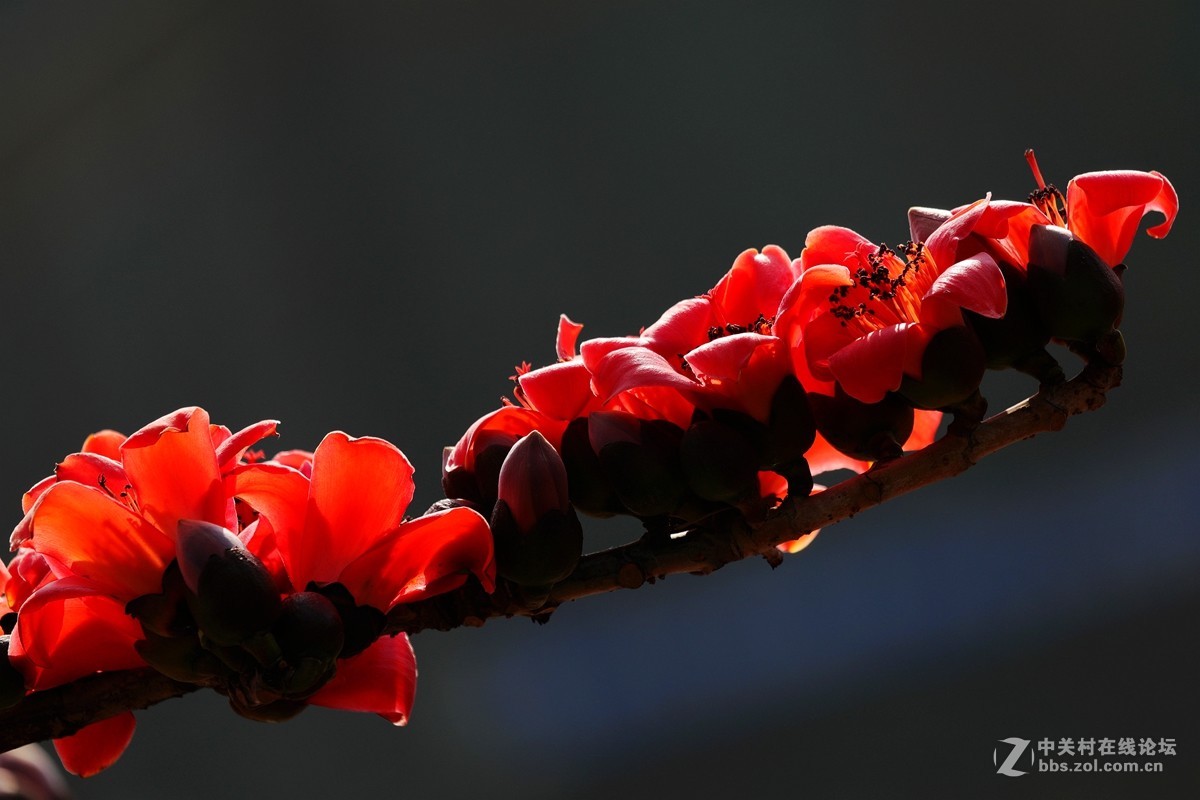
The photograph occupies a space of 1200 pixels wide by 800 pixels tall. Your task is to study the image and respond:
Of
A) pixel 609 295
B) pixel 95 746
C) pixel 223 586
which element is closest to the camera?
pixel 223 586

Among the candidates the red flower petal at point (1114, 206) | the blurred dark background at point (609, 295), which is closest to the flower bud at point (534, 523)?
the red flower petal at point (1114, 206)

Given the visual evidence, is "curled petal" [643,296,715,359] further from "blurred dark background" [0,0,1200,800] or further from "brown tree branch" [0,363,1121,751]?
"blurred dark background" [0,0,1200,800]

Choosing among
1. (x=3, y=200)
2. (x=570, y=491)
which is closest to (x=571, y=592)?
(x=570, y=491)

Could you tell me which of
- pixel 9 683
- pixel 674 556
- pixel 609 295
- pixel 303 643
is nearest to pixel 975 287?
pixel 674 556

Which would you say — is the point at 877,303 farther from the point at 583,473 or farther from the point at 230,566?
the point at 230,566

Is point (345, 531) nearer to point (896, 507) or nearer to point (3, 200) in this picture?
point (896, 507)
